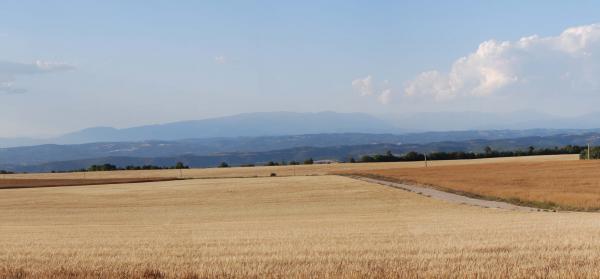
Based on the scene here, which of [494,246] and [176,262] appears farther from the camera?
[494,246]

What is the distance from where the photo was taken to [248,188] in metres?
61.5

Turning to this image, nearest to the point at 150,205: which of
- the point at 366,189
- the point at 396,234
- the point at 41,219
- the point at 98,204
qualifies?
the point at 98,204

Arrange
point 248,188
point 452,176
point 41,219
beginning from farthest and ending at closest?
point 452,176
point 248,188
point 41,219

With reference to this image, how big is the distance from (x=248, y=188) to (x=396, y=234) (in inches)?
1678

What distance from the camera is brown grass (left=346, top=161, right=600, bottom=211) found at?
134 ft

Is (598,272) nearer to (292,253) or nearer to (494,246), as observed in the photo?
(494,246)

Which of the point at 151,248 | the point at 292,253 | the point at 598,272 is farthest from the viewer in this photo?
the point at 151,248

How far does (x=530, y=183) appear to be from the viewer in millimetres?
55500

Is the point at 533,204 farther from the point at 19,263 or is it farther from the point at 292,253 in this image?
the point at 19,263

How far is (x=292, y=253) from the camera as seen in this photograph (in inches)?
544

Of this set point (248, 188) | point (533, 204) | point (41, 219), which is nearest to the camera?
point (41, 219)

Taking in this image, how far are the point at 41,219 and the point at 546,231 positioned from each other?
2797 centimetres

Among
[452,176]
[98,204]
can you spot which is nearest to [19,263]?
[98,204]

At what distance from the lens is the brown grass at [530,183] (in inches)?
1603
